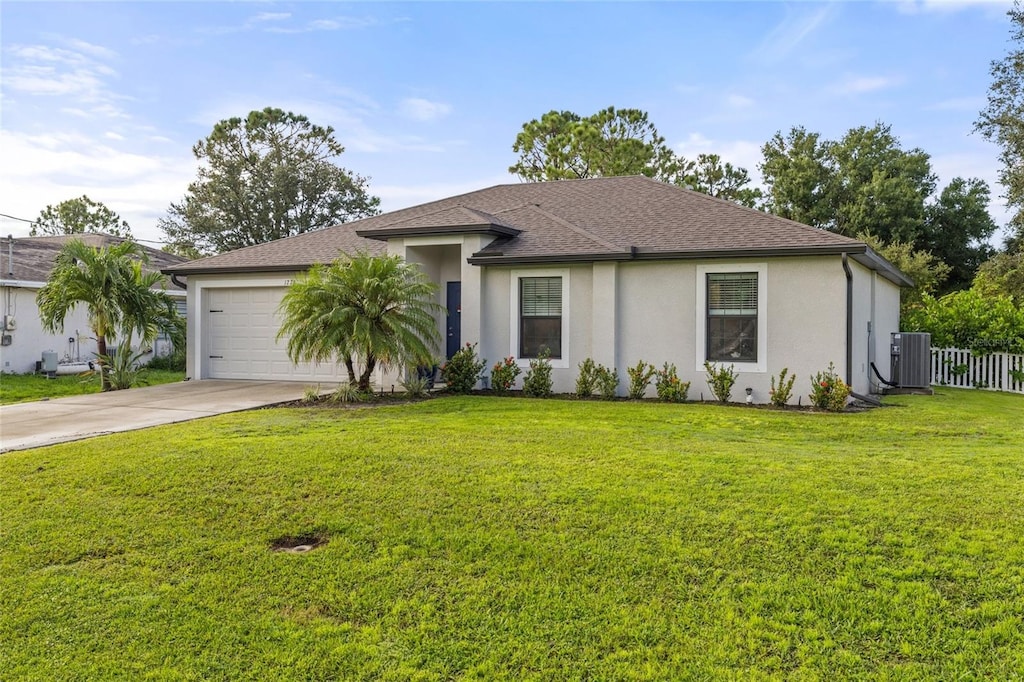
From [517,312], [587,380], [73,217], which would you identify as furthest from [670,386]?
[73,217]

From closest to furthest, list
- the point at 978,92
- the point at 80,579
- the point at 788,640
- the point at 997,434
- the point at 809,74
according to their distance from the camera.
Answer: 1. the point at 788,640
2. the point at 80,579
3. the point at 997,434
4. the point at 809,74
5. the point at 978,92

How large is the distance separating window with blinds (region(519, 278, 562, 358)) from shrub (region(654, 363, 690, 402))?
185cm

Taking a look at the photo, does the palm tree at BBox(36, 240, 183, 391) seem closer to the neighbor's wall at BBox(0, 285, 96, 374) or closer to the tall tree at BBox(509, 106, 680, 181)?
the neighbor's wall at BBox(0, 285, 96, 374)

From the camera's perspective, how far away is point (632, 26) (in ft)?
46.4

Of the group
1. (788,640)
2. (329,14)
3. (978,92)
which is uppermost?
(978,92)

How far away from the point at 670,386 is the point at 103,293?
10.5m

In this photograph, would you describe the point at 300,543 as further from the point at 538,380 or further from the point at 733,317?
the point at 733,317

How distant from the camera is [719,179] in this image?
33.8 metres

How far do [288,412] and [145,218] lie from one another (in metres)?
34.1

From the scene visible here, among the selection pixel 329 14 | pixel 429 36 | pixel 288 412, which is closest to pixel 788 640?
pixel 288 412

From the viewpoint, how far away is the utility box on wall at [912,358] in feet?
45.9

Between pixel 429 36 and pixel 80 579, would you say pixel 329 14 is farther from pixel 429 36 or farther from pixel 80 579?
pixel 80 579

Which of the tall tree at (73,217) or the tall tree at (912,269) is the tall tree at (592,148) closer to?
the tall tree at (912,269)

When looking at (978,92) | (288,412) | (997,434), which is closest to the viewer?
(997,434)
